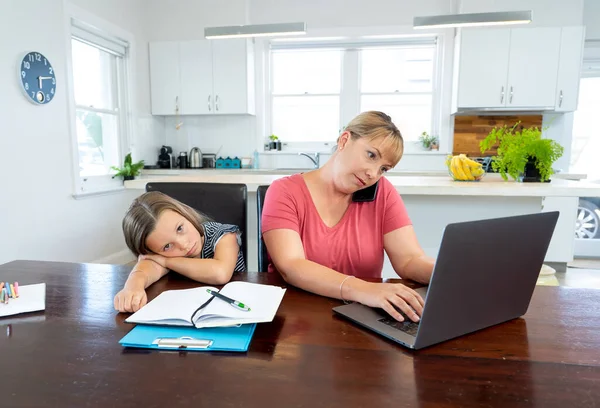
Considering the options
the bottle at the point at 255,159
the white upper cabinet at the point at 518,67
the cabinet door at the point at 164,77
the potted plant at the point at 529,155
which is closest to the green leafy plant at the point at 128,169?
the cabinet door at the point at 164,77

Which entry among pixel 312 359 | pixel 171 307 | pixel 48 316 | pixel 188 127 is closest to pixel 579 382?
pixel 312 359

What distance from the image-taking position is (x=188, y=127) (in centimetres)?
484

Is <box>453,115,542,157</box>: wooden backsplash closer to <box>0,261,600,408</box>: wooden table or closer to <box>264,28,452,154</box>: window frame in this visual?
<box>264,28,452,154</box>: window frame

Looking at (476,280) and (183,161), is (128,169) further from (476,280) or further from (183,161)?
(476,280)

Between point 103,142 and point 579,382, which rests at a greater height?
point 103,142

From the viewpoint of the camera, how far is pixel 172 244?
1217mm

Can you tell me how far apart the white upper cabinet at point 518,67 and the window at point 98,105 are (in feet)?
11.3

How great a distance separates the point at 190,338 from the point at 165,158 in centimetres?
421

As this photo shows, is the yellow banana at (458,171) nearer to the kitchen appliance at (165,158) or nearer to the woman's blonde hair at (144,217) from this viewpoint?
the woman's blonde hair at (144,217)

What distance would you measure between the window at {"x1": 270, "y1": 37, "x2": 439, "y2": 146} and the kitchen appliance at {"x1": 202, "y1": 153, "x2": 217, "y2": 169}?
80cm

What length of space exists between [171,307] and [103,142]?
364 centimetres

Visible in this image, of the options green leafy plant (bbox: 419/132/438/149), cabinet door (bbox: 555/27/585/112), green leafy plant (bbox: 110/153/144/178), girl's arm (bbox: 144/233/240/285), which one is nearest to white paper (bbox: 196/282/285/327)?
girl's arm (bbox: 144/233/240/285)

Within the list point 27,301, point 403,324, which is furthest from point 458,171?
point 27,301

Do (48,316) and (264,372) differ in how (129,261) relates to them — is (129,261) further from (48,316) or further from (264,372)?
(264,372)
